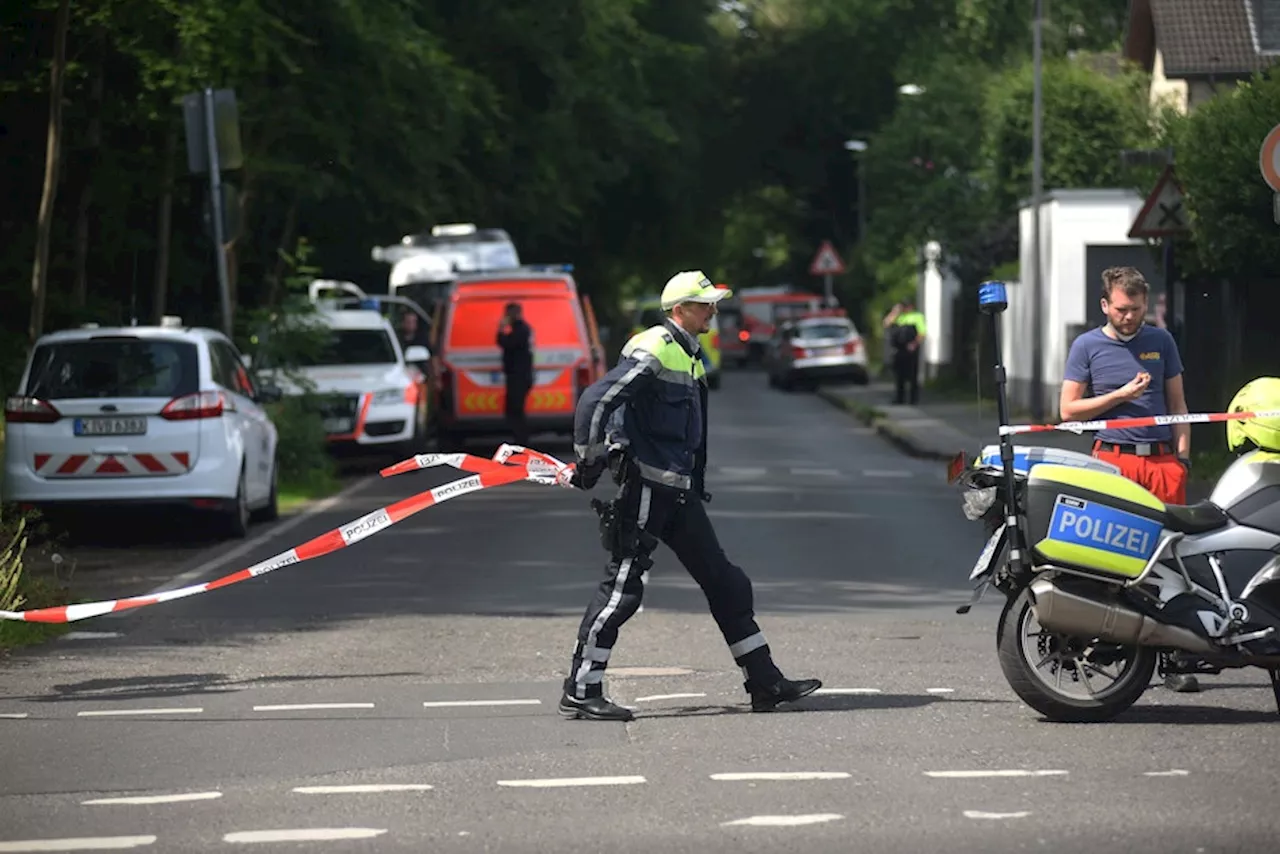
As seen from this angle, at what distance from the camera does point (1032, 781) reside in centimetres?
842

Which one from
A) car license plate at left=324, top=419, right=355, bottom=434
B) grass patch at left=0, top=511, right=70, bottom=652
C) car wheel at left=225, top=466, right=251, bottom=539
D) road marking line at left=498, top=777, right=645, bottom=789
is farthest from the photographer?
car license plate at left=324, top=419, right=355, bottom=434

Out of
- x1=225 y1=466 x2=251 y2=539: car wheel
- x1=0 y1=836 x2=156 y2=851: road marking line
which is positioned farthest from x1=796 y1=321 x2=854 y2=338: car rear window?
x1=0 y1=836 x2=156 y2=851: road marking line

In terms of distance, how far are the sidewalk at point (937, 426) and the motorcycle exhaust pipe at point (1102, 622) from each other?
463 inches

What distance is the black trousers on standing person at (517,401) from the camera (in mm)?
29531

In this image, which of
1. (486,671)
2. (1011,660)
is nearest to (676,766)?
(1011,660)

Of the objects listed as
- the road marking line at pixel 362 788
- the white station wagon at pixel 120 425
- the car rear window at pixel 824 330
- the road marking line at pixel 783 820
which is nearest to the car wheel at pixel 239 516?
the white station wagon at pixel 120 425

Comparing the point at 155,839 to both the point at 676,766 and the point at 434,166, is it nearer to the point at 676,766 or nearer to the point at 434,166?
the point at 676,766

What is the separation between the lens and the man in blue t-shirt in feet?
37.1

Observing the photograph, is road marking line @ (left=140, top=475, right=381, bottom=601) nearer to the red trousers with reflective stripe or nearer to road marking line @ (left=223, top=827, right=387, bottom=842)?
the red trousers with reflective stripe

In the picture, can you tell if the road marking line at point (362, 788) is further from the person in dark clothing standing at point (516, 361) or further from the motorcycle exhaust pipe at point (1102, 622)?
the person in dark clothing standing at point (516, 361)

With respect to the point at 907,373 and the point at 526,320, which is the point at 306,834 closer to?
the point at 526,320

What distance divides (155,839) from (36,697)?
358cm

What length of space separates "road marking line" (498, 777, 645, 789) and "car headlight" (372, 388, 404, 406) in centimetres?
1848

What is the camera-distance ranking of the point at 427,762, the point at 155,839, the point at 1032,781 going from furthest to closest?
the point at 427,762 → the point at 1032,781 → the point at 155,839
